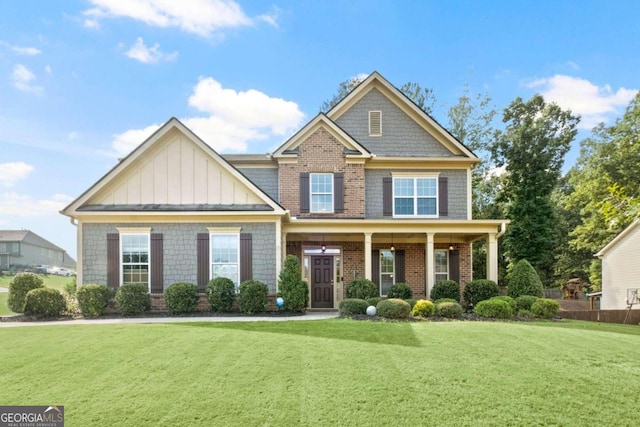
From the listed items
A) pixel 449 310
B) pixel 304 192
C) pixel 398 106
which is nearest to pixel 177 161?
pixel 304 192

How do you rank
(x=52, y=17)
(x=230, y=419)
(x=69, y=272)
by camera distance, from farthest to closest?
(x=69, y=272)
(x=52, y=17)
(x=230, y=419)

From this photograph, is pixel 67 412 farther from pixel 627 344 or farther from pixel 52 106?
pixel 52 106

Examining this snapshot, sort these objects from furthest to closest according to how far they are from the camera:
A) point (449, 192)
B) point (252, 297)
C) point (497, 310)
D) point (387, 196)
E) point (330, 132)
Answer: point (449, 192), point (387, 196), point (330, 132), point (252, 297), point (497, 310)

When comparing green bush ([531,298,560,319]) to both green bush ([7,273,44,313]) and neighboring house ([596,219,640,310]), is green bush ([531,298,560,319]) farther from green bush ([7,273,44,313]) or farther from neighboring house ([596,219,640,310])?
green bush ([7,273,44,313])

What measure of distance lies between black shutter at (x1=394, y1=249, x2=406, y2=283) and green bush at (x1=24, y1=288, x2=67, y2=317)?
11690mm

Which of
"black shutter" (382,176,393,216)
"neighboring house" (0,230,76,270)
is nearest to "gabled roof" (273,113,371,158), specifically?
"black shutter" (382,176,393,216)

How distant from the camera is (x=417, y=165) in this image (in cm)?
1725

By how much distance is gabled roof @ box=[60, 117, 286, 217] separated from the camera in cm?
1396

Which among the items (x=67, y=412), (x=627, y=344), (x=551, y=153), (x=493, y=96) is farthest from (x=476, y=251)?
(x=67, y=412)

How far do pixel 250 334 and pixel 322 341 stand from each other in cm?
166

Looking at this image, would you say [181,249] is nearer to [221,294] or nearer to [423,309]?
[221,294]

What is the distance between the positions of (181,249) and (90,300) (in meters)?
2.97

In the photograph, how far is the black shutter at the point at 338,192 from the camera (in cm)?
1655

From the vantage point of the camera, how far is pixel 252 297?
13.2 metres
